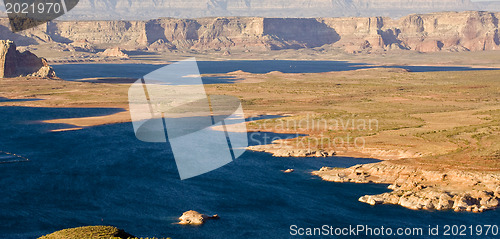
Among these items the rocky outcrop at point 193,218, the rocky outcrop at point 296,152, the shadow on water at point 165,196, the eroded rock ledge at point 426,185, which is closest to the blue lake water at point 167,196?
the shadow on water at point 165,196

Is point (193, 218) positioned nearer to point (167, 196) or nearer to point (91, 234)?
point (167, 196)

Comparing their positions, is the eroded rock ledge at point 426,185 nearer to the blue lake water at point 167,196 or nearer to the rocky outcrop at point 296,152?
the blue lake water at point 167,196

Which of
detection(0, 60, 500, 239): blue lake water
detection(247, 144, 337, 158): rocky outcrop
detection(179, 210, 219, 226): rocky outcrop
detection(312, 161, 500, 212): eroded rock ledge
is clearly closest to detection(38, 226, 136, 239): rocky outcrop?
detection(0, 60, 500, 239): blue lake water

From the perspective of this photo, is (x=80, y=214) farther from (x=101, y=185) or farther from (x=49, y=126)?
(x=49, y=126)

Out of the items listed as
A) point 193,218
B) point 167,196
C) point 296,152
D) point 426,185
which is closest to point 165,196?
point 167,196

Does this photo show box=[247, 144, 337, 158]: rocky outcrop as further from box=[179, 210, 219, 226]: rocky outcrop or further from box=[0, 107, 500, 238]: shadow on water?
box=[179, 210, 219, 226]: rocky outcrop

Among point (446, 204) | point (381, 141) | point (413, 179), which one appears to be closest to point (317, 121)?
point (381, 141)

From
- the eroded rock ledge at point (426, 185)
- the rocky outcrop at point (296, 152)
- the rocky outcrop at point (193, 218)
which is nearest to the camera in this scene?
the rocky outcrop at point (193, 218)
